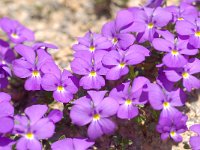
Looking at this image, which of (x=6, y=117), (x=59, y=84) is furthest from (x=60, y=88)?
(x=6, y=117)

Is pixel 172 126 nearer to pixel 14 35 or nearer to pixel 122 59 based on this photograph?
pixel 122 59

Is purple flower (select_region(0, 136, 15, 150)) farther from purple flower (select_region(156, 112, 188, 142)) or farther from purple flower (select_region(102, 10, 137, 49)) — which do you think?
purple flower (select_region(102, 10, 137, 49))

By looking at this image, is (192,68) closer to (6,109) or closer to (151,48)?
(151,48)

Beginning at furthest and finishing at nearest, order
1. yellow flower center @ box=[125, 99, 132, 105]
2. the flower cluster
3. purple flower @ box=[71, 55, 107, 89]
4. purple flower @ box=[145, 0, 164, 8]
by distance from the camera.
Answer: purple flower @ box=[145, 0, 164, 8] → purple flower @ box=[71, 55, 107, 89] → yellow flower center @ box=[125, 99, 132, 105] → the flower cluster

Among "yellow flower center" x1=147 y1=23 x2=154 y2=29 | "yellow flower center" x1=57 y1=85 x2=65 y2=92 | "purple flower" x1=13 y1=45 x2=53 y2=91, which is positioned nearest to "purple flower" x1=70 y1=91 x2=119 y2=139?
"yellow flower center" x1=57 y1=85 x2=65 y2=92

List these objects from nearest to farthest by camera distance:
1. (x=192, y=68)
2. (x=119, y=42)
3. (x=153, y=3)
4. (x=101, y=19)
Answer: (x=192, y=68), (x=119, y=42), (x=153, y=3), (x=101, y=19)

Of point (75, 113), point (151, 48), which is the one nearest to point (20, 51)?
point (75, 113)
